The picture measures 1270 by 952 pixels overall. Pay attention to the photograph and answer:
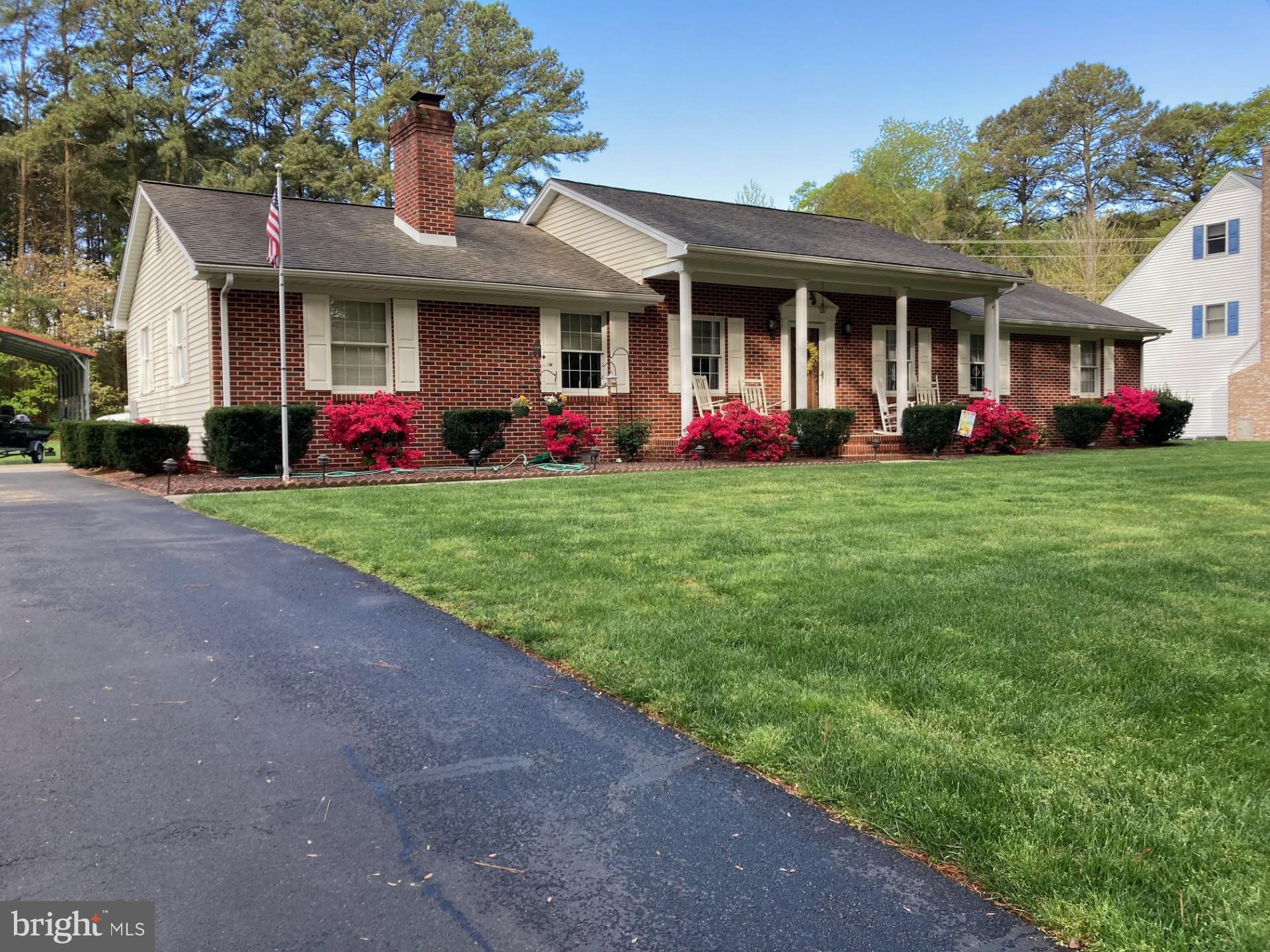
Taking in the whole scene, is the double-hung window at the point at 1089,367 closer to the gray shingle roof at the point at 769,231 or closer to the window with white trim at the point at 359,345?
the gray shingle roof at the point at 769,231

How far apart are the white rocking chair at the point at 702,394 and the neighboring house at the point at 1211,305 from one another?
17.8m

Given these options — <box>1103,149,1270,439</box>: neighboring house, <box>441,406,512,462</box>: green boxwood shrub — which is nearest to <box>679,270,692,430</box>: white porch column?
<box>441,406,512,462</box>: green boxwood shrub

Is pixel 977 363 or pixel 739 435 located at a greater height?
pixel 977 363

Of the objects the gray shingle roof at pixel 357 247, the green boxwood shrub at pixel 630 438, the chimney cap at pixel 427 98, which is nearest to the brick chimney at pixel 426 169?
the chimney cap at pixel 427 98

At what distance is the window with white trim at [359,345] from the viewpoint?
13156 mm

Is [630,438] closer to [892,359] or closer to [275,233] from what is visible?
[275,233]

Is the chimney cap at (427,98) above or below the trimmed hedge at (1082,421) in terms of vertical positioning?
above

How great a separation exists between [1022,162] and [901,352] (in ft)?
107

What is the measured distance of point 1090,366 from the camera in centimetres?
2170

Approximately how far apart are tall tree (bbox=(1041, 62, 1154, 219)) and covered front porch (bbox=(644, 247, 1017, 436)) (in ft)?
89.7

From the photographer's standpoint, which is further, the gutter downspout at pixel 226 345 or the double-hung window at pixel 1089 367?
the double-hung window at pixel 1089 367

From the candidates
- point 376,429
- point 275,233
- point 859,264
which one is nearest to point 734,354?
point 859,264

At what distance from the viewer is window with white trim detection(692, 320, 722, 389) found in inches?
639

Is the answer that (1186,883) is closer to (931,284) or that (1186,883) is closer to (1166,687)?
(1166,687)
